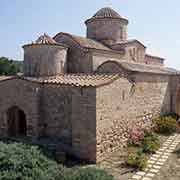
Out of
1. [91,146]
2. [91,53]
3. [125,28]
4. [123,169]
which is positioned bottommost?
[123,169]

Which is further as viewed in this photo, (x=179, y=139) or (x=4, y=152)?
(x=179, y=139)

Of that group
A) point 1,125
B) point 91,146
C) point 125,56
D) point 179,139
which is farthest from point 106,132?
point 125,56

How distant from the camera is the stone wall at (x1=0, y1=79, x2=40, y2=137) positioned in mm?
10258

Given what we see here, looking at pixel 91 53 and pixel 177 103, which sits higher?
pixel 91 53

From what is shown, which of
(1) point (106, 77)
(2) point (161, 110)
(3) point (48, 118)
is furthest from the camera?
(2) point (161, 110)

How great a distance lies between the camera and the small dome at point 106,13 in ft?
54.8

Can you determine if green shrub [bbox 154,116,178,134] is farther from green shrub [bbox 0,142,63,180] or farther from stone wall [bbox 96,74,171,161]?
green shrub [bbox 0,142,63,180]

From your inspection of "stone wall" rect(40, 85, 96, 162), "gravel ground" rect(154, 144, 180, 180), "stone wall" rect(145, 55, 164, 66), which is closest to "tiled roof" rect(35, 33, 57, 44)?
"stone wall" rect(40, 85, 96, 162)

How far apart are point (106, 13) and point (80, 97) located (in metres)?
10.2

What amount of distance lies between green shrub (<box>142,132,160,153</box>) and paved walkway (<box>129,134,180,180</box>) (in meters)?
0.22

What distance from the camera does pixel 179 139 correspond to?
37.8ft

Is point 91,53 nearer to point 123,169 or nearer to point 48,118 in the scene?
point 48,118

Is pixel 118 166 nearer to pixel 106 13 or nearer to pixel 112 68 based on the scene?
pixel 112 68

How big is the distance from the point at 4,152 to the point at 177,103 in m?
12.9
